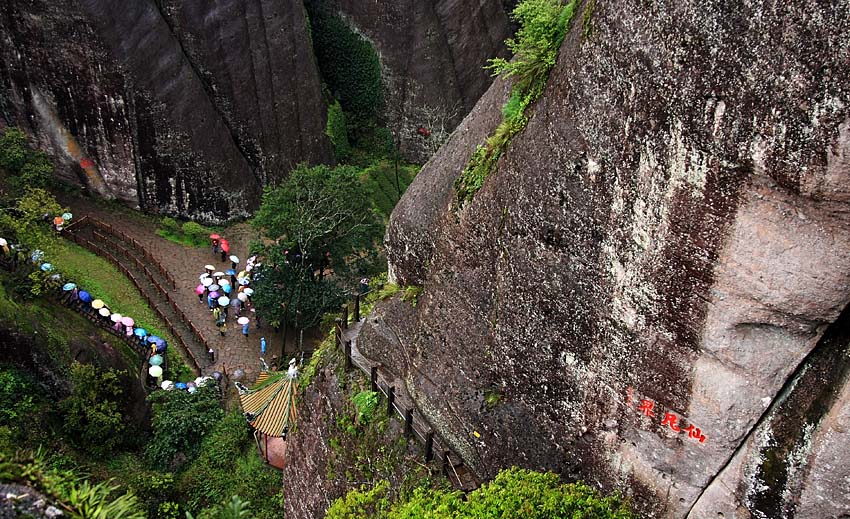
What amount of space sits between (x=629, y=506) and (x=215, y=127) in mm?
28202

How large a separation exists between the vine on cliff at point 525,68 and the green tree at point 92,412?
1586cm

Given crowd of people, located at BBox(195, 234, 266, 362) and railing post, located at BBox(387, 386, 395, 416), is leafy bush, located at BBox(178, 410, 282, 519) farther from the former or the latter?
railing post, located at BBox(387, 386, 395, 416)

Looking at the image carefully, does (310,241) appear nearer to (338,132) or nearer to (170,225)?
(170,225)

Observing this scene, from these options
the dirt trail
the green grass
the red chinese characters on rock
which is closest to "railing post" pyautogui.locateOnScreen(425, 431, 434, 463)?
the red chinese characters on rock

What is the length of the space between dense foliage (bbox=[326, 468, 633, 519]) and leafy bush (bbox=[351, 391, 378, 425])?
2.87 m

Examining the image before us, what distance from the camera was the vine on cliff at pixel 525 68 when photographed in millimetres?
10867

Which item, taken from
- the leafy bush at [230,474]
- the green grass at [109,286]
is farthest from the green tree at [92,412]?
the green grass at [109,286]

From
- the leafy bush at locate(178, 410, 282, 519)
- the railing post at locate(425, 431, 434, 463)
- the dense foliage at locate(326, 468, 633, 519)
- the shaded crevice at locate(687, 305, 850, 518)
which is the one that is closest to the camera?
the shaded crevice at locate(687, 305, 850, 518)

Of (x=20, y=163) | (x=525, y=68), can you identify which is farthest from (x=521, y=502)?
(x=20, y=163)

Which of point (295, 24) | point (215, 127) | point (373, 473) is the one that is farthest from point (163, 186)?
point (373, 473)

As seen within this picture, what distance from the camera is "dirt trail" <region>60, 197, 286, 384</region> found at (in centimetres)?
2828

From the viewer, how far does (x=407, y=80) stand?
41562mm

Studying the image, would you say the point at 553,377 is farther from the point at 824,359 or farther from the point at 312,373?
the point at 312,373

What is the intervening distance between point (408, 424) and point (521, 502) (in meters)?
3.64
